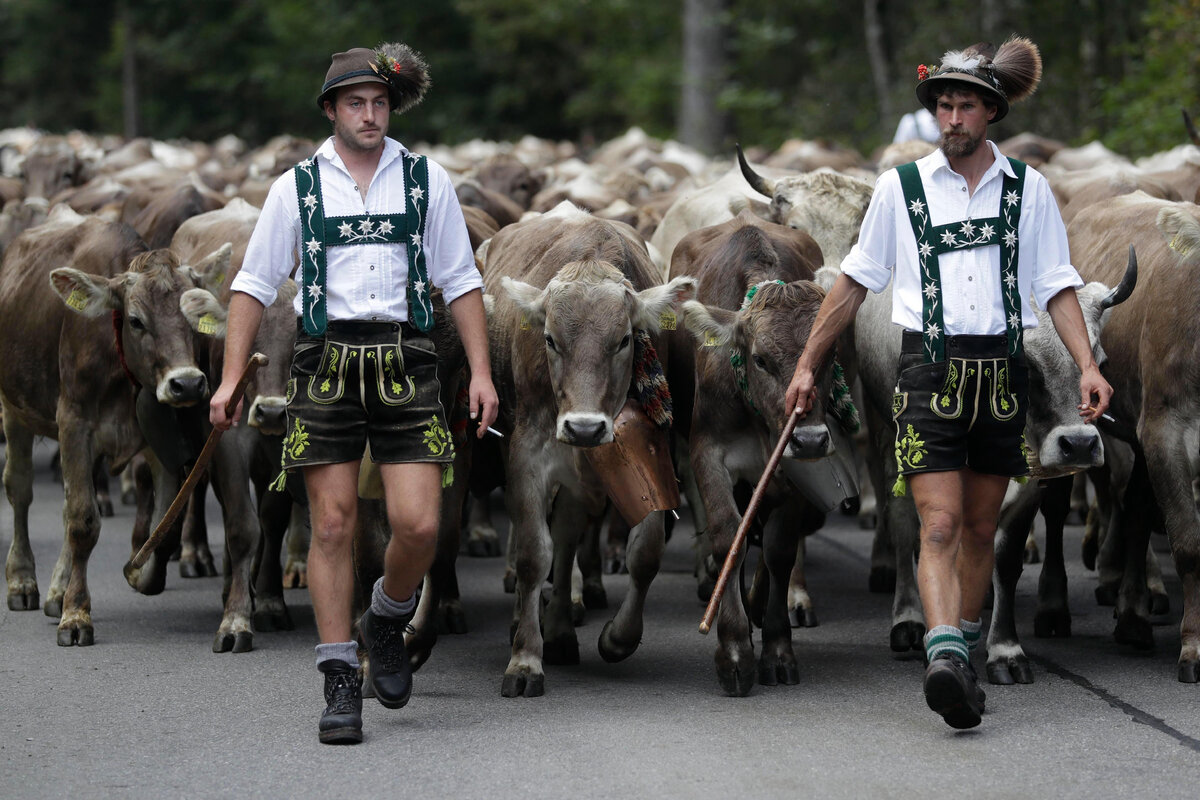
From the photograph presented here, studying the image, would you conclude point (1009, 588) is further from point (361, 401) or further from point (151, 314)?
point (151, 314)

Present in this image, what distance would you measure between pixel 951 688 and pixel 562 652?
2199mm

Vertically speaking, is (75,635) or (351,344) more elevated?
(351,344)

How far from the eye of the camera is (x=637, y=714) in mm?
6582

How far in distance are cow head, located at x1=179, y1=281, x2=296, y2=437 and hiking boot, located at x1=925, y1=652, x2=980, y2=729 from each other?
3076 mm

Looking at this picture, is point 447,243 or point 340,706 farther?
point 447,243

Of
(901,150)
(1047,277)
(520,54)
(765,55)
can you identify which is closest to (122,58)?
(520,54)

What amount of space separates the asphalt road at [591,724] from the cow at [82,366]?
0.39 m

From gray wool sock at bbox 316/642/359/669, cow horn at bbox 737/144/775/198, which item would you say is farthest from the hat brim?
cow horn at bbox 737/144/775/198

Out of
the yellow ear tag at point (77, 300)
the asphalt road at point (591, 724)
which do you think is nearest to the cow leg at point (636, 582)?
the asphalt road at point (591, 724)

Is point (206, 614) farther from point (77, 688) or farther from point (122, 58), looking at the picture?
point (122, 58)

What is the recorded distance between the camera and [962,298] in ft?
20.2

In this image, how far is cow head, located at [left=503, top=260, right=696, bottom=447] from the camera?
6.62 meters

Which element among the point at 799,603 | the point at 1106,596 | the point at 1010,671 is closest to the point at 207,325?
the point at 799,603

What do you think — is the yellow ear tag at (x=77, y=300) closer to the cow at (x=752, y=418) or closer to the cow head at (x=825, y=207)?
the cow at (x=752, y=418)
